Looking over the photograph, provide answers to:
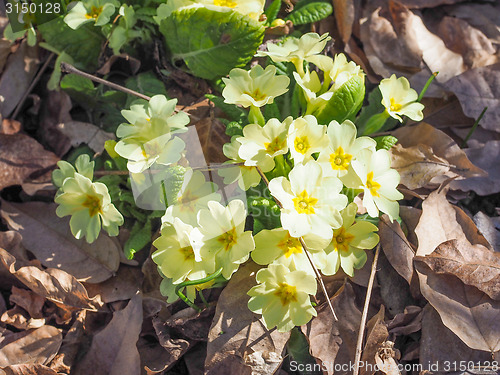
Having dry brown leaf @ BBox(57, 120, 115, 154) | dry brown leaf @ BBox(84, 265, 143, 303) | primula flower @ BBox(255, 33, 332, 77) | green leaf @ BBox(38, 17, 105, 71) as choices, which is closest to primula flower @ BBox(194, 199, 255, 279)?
dry brown leaf @ BBox(84, 265, 143, 303)

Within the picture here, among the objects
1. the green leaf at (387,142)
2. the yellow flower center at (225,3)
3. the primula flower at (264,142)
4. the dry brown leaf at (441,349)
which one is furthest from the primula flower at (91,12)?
the dry brown leaf at (441,349)

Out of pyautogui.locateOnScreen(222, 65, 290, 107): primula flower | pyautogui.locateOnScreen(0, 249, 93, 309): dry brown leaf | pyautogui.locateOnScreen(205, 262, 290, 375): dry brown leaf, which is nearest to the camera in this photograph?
pyautogui.locateOnScreen(205, 262, 290, 375): dry brown leaf

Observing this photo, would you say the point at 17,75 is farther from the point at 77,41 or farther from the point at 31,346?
the point at 31,346

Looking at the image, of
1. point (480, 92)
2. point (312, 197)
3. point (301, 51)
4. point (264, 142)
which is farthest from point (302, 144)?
point (480, 92)

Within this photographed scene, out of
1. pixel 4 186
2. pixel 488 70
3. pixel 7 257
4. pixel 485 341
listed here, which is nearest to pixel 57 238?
pixel 7 257

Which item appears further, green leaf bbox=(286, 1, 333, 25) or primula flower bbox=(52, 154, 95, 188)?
green leaf bbox=(286, 1, 333, 25)

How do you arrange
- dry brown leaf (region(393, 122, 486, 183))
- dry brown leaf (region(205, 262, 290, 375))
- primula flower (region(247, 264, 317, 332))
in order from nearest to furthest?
primula flower (region(247, 264, 317, 332))
dry brown leaf (region(205, 262, 290, 375))
dry brown leaf (region(393, 122, 486, 183))

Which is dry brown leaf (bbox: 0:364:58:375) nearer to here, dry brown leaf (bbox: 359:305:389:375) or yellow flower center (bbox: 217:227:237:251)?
yellow flower center (bbox: 217:227:237:251)
